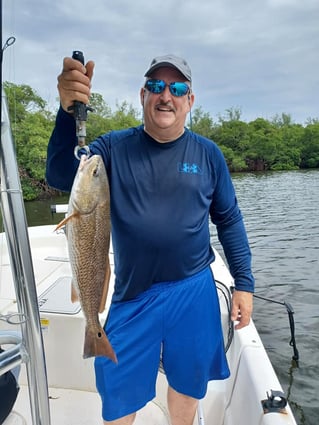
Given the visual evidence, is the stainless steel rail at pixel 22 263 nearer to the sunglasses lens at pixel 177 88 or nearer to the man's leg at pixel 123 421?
the man's leg at pixel 123 421

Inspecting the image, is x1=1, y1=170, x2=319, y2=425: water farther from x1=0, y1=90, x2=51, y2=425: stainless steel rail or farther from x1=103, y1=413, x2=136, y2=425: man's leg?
x1=0, y1=90, x2=51, y2=425: stainless steel rail

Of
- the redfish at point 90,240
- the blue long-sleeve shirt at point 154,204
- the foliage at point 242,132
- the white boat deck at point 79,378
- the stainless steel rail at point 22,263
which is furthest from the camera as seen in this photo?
the foliage at point 242,132

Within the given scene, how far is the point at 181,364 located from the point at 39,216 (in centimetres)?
1976

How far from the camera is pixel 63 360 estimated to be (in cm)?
Result: 277

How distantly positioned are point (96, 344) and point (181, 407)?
2.40 feet

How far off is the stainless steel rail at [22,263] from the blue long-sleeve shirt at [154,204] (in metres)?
0.58

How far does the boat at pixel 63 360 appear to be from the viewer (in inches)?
50.6

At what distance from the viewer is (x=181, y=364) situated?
6.80 ft

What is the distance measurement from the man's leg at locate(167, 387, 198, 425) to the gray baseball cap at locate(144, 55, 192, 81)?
169 cm

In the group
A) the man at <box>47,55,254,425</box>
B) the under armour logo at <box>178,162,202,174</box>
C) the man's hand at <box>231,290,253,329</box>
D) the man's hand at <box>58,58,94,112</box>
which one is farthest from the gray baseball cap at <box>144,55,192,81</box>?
the man's hand at <box>231,290,253,329</box>

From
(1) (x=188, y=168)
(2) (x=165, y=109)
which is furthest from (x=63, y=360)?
(2) (x=165, y=109)

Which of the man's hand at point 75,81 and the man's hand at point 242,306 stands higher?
the man's hand at point 75,81

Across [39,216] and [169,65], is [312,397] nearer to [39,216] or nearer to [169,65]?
[169,65]

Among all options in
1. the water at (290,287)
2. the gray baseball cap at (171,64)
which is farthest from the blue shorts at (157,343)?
the water at (290,287)
